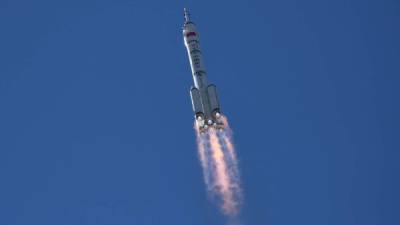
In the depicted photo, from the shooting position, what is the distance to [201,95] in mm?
91562

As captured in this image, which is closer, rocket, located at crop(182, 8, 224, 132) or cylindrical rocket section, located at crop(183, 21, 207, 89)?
rocket, located at crop(182, 8, 224, 132)

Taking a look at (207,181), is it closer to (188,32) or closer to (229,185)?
(229,185)

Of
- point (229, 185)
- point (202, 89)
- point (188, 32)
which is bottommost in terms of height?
point (229, 185)

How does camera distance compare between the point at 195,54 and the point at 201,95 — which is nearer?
the point at 201,95

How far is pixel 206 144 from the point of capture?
9556cm

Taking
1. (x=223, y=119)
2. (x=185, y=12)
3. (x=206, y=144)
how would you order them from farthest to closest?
(x=185, y=12)
(x=206, y=144)
(x=223, y=119)

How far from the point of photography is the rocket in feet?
294

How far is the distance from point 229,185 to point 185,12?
19.3 metres

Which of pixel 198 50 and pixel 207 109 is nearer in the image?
pixel 207 109

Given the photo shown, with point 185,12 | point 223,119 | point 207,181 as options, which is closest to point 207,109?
point 223,119

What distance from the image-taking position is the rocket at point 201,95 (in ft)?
294

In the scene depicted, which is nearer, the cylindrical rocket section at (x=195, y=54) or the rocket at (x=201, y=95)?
the rocket at (x=201, y=95)

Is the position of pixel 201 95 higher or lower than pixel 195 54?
lower

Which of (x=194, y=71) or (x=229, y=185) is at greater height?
(x=194, y=71)
